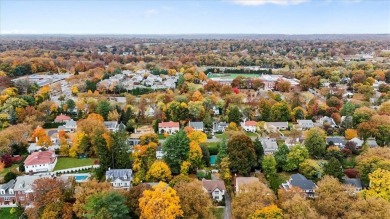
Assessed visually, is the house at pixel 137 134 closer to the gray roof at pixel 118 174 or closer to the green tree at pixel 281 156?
the gray roof at pixel 118 174

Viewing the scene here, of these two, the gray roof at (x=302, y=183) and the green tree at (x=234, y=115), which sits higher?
the green tree at (x=234, y=115)

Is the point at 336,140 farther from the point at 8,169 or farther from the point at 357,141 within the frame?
the point at 8,169

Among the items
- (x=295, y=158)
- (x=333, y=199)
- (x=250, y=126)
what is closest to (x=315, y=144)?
(x=295, y=158)

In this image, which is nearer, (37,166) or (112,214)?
(112,214)

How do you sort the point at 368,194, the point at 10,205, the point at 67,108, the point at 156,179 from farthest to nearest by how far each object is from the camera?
the point at 67,108 → the point at 156,179 → the point at 10,205 → the point at 368,194

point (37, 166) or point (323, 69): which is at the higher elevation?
point (323, 69)

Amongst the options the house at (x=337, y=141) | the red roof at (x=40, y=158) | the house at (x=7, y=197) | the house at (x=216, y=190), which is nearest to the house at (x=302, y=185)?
the house at (x=216, y=190)

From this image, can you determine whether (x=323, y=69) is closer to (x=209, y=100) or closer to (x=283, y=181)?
(x=209, y=100)

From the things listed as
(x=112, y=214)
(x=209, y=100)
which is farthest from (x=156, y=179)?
(x=209, y=100)
